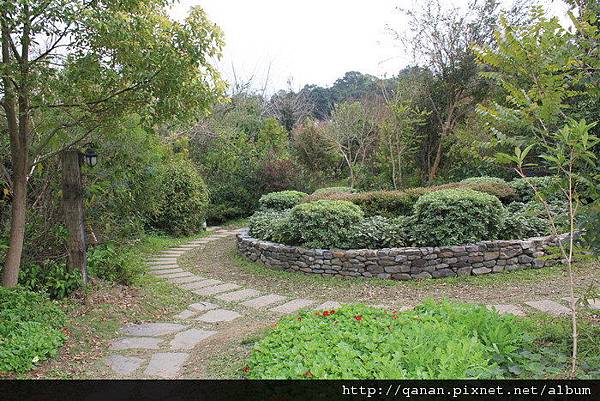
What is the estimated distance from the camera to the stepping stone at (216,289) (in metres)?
5.62

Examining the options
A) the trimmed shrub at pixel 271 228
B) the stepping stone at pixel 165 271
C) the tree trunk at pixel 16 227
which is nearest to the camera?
the tree trunk at pixel 16 227

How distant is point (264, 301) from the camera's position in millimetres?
5215

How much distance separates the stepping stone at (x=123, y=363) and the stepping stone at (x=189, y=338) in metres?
0.36

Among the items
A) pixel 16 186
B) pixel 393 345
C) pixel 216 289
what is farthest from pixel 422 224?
pixel 16 186

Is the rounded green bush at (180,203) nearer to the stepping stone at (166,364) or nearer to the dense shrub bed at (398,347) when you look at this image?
the stepping stone at (166,364)

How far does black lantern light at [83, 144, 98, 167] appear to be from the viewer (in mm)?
5586

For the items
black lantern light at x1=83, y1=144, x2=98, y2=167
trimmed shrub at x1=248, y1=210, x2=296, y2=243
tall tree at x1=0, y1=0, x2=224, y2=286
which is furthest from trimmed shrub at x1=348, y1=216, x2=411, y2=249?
black lantern light at x1=83, y1=144, x2=98, y2=167

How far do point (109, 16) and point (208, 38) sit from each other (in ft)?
2.89

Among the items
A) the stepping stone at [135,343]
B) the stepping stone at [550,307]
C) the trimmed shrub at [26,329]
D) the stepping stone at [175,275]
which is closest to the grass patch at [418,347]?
the stepping stone at [550,307]

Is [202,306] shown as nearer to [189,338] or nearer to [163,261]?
[189,338]

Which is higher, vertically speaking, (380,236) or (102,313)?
(380,236)

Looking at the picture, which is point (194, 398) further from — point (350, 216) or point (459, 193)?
point (459, 193)

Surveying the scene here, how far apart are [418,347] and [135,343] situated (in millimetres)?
2574

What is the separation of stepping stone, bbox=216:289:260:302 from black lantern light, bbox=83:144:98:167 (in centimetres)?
239
